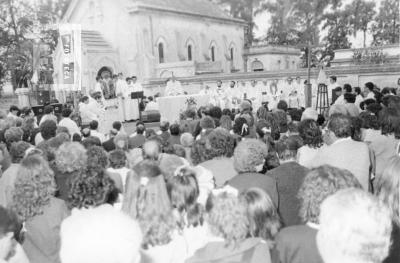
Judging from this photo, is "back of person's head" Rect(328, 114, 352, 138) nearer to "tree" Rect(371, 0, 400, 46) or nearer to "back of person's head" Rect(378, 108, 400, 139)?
"back of person's head" Rect(378, 108, 400, 139)

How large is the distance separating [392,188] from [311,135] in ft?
6.97

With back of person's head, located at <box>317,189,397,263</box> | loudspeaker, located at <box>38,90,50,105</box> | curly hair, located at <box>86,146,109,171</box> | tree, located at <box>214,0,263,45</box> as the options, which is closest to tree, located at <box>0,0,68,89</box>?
loudspeaker, located at <box>38,90,50,105</box>

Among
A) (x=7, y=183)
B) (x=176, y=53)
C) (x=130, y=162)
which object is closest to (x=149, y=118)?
(x=130, y=162)

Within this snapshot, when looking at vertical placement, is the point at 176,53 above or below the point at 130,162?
above

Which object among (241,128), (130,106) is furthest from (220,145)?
(130,106)

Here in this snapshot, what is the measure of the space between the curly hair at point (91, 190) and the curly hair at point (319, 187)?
1.51 metres

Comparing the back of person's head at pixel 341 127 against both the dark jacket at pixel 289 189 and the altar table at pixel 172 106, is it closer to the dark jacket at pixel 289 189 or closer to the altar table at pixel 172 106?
the dark jacket at pixel 289 189

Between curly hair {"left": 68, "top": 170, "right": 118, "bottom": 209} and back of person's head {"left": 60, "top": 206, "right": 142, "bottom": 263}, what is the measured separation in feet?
1.42

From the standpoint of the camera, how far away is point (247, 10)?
5319 centimetres

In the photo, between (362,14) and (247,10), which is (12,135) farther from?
(247,10)

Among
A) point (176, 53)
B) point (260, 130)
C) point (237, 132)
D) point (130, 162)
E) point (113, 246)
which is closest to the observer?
point (113, 246)

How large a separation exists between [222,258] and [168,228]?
544 mm

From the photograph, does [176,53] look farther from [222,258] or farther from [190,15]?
[222,258]

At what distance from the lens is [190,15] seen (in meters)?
36.5
